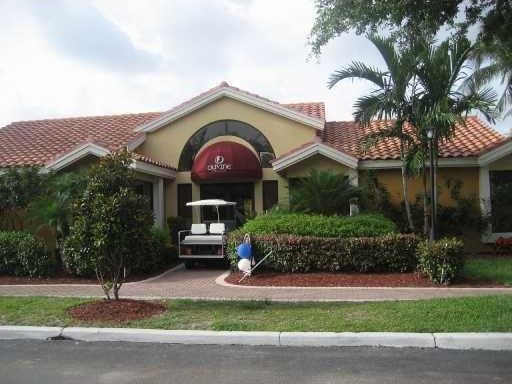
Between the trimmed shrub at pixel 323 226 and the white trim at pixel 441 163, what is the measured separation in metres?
Result: 3.35

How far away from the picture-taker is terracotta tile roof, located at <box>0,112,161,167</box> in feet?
56.0

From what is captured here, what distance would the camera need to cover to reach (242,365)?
5.83 m

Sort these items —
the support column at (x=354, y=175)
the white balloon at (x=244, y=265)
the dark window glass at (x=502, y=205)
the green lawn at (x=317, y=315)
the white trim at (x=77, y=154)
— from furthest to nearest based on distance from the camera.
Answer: the support column at (x=354, y=175), the dark window glass at (x=502, y=205), the white trim at (x=77, y=154), the white balloon at (x=244, y=265), the green lawn at (x=317, y=315)

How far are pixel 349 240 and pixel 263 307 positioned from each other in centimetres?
419

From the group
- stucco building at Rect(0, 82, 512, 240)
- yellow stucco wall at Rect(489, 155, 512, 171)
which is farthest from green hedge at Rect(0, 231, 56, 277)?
yellow stucco wall at Rect(489, 155, 512, 171)

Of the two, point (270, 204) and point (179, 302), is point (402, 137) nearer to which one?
point (270, 204)

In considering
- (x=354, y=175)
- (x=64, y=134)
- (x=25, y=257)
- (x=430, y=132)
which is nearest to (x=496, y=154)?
(x=430, y=132)

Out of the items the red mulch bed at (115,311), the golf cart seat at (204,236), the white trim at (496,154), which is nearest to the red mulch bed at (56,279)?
the golf cart seat at (204,236)

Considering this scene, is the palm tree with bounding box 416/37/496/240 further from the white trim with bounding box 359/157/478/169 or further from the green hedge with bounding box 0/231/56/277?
the green hedge with bounding box 0/231/56/277

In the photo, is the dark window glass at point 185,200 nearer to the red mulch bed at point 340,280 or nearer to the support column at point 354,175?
the support column at point 354,175

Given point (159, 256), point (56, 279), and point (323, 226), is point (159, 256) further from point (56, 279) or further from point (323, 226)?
point (323, 226)

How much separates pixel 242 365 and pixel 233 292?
174 inches

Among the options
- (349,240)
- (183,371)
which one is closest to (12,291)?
(183,371)

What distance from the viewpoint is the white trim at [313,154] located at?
15672 mm
